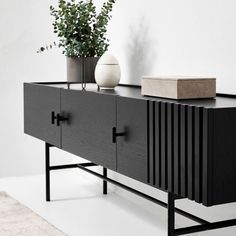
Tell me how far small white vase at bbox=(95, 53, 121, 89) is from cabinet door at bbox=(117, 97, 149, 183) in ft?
1.56

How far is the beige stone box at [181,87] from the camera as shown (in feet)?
7.16

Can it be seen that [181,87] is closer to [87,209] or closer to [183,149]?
[183,149]

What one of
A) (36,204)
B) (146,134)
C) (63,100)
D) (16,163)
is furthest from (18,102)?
(146,134)

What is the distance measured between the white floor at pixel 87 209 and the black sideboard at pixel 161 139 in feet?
1.33

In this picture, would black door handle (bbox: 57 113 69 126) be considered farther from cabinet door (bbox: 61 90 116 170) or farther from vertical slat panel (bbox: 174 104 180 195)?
vertical slat panel (bbox: 174 104 180 195)

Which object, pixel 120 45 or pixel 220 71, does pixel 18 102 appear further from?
pixel 220 71

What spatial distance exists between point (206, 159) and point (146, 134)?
1.31ft

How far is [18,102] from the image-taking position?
445 cm

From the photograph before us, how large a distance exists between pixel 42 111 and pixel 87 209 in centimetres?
62

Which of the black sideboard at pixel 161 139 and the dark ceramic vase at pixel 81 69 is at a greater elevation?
the dark ceramic vase at pixel 81 69

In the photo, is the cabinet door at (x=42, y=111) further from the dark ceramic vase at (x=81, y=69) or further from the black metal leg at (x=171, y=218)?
the black metal leg at (x=171, y=218)

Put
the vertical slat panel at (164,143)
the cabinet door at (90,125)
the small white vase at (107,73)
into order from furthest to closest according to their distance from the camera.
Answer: the small white vase at (107,73)
the cabinet door at (90,125)
the vertical slat panel at (164,143)

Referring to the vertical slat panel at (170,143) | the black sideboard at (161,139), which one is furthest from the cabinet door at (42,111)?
the vertical slat panel at (170,143)

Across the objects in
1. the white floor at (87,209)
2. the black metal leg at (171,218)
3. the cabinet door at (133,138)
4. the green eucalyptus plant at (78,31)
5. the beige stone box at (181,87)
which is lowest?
the white floor at (87,209)
